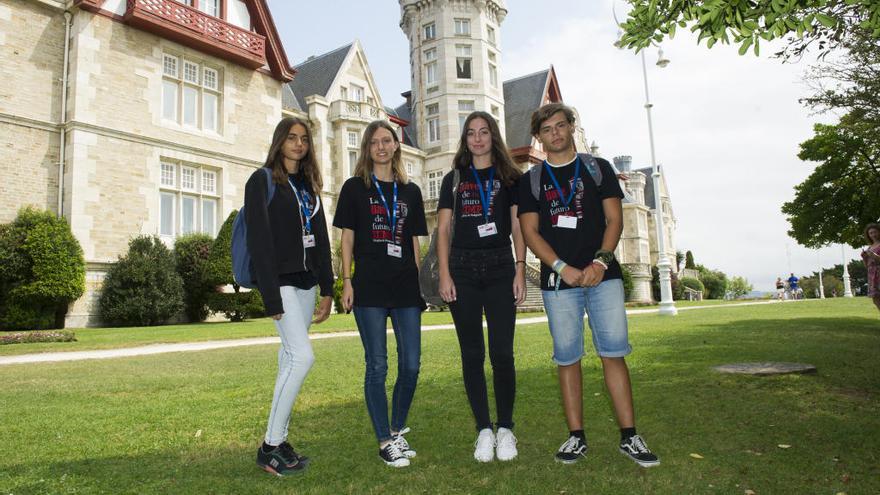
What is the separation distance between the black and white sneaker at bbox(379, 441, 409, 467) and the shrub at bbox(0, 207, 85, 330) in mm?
16017

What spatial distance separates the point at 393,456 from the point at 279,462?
665 mm

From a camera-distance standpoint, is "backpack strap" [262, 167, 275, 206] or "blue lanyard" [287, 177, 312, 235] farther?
"blue lanyard" [287, 177, 312, 235]

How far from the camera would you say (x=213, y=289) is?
18875 millimetres

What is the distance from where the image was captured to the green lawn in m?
3.02

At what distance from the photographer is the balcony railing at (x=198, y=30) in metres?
18.5

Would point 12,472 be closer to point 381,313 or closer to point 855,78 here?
point 381,313

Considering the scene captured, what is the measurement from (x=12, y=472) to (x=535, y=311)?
21465mm

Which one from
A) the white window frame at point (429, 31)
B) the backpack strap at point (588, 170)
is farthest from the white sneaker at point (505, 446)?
the white window frame at point (429, 31)

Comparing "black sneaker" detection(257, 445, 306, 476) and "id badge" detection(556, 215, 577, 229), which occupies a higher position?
"id badge" detection(556, 215, 577, 229)

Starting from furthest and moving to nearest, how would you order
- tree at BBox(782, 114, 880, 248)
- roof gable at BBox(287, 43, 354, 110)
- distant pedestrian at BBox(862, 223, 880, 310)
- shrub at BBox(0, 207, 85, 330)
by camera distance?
1. roof gable at BBox(287, 43, 354, 110)
2. shrub at BBox(0, 207, 85, 330)
3. tree at BBox(782, 114, 880, 248)
4. distant pedestrian at BBox(862, 223, 880, 310)

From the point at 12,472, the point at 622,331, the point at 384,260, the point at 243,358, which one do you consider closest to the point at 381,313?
the point at 384,260

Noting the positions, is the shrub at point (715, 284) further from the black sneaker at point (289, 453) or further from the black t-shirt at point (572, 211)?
the black sneaker at point (289, 453)

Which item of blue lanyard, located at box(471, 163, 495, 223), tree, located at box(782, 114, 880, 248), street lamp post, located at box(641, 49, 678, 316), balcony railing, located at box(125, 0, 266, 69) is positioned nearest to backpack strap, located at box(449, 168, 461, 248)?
blue lanyard, located at box(471, 163, 495, 223)

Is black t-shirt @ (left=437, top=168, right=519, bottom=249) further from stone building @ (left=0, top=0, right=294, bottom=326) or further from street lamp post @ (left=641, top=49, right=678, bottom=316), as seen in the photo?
stone building @ (left=0, top=0, right=294, bottom=326)
